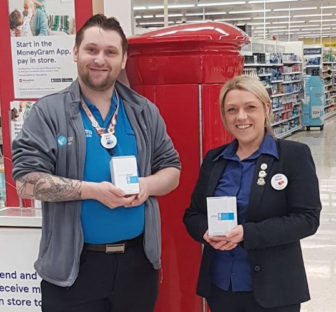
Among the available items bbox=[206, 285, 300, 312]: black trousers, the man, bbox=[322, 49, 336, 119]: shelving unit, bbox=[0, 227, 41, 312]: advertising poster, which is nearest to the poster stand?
bbox=[0, 227, 41, 312]: advertising poster

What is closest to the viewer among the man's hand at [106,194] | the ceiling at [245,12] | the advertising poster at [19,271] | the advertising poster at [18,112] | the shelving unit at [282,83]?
the man's hand at [106,194]

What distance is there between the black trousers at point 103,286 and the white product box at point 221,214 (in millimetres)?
326

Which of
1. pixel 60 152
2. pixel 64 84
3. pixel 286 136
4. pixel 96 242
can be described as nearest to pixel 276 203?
pixel 96 242

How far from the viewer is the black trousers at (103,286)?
1745mm

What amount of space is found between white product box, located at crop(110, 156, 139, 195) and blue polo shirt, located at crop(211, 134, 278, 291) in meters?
0.31

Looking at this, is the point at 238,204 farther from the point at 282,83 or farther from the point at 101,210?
the point at 282,83

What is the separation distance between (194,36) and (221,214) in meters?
0.89

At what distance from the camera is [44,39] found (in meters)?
2.33

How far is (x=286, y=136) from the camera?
43.5 ft

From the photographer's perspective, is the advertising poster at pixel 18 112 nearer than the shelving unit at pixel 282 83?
Yes

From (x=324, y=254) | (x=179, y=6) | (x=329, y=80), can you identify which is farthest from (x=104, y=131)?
(x=329, y=80)

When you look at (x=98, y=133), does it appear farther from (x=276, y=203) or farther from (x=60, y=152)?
(x=276, y=203)

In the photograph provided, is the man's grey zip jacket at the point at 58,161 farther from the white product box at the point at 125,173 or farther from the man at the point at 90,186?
the white product box at the point at 125,173

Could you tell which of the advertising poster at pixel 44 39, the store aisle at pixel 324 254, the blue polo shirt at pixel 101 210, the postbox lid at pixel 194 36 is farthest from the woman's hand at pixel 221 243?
the store aisle at pixel 324 254
